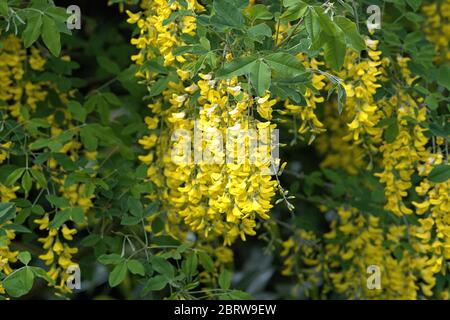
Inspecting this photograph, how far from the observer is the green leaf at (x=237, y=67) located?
169 cm

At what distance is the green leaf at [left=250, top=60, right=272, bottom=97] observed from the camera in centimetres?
166

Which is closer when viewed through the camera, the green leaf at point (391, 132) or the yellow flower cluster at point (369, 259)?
the green leaf at point (391, 132)

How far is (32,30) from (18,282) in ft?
1.98

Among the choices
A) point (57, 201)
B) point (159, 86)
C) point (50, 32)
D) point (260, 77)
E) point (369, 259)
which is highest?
point (50, 32)

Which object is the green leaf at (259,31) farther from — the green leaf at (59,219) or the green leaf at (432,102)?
the green leaf at (59,219)

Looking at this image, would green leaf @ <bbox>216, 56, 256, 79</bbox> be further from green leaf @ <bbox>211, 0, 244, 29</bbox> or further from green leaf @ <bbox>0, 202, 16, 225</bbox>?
green leaf @ <bbox>0, 202, 16, 225</bbox>

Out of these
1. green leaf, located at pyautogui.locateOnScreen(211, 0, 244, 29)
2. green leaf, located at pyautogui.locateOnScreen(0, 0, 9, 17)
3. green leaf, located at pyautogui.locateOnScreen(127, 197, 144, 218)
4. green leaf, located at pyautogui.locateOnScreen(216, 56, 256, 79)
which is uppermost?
green leaf, located at pyautogui.locateOnScreen(0, 0, 9, 17)

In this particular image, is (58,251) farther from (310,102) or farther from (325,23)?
(325,23)

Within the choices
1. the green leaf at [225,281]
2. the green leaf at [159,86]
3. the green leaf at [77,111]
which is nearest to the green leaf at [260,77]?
the green leaf at [159,86]

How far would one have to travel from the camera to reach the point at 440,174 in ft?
6.81

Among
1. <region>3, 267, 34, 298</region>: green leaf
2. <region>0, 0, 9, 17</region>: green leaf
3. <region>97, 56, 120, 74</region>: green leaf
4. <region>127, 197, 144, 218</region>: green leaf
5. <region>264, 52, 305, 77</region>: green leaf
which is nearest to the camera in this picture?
<region>264, 52, 305, 77</region>: green leaf

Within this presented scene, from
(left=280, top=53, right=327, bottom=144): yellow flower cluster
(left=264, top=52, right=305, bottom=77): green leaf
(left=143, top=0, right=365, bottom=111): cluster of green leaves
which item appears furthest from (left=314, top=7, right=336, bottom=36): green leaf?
(left=280, top=53, right=327, bottom=144): yellow flower cluster

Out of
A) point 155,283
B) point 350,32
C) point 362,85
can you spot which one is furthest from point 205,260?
point 350,32
